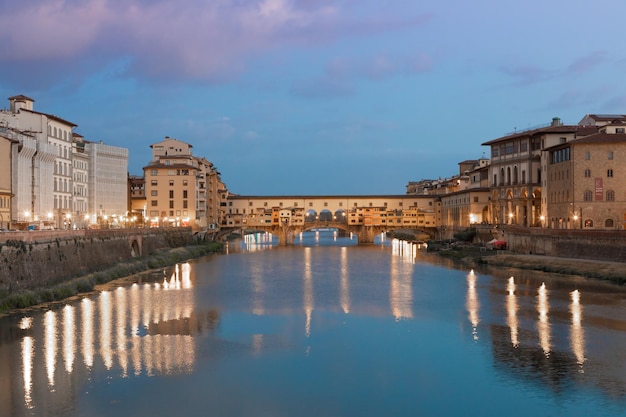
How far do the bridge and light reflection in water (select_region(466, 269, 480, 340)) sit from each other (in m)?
45.4

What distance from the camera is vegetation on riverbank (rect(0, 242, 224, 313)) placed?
2606 centimetres

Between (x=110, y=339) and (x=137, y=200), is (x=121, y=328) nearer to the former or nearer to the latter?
(x=110, y=339)

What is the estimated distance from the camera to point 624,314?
25.7 m

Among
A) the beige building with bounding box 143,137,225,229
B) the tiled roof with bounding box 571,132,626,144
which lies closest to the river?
the tiled roof with bounding box 571,132,626,144

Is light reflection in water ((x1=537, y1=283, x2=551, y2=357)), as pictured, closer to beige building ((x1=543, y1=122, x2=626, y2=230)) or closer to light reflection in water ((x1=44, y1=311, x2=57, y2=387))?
light reflection in water ((x1=44, y1=311, x2=57, y2=387))

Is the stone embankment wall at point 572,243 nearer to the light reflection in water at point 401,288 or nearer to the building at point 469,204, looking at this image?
the light reflection in water at point 401,288

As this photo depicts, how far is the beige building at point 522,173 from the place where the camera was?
59.3 meters

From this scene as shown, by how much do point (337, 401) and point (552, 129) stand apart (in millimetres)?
48796

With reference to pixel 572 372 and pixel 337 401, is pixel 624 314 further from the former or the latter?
pixel 337 401

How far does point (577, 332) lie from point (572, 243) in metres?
21.9

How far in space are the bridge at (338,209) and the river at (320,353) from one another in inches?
1987

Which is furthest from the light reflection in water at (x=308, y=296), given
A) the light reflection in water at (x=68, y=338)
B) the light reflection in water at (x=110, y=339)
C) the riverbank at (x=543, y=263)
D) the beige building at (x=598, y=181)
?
the beige building at (x=598, y=181)

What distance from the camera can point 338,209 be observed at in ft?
291

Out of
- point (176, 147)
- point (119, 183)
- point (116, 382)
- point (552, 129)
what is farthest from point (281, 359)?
point (176, 147)
